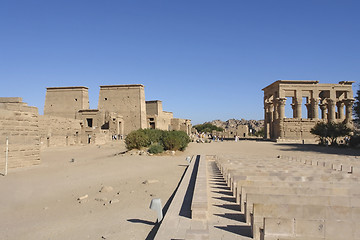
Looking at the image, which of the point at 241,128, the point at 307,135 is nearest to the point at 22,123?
the point at 307,135

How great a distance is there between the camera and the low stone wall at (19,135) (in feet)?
34.6

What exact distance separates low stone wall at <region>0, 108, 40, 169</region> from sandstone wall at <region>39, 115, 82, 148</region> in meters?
12.1

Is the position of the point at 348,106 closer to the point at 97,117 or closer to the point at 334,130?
the point at 334,130

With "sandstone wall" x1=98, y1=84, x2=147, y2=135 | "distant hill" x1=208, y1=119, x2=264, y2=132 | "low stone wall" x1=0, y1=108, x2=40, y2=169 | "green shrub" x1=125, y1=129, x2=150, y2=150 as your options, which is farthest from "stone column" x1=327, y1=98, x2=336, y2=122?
"distant hill" x1=208, y1=119, x2=264, y2=132

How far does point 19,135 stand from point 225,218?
10.4 meters

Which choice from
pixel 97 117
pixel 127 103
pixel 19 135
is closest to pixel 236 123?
pixel 127 103

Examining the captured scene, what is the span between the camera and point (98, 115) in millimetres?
35375

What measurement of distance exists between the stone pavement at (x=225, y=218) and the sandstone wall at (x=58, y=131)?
21399mm

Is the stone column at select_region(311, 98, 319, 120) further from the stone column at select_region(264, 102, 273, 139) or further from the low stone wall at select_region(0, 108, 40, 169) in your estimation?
the low stone wall at select_region(0, 108, 40, 169)

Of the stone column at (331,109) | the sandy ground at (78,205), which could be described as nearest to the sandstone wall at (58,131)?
the sandy ground at (78,205)

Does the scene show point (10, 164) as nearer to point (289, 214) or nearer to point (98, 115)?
point (289, 214)

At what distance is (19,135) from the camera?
1109cm

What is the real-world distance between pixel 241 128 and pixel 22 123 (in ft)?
135

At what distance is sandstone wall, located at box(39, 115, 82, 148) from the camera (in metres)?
23.8
